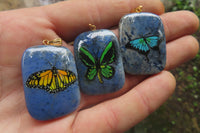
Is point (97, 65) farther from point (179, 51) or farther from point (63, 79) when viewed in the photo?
point (179, 51)

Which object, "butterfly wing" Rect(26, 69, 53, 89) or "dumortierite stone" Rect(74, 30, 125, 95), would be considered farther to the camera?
"dumortierite stone" Rect(74, 30, 125, 95)

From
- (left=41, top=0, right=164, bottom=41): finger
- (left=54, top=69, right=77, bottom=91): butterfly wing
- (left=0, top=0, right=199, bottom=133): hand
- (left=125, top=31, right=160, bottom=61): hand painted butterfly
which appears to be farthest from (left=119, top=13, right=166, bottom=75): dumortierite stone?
(left=54, top=69, right=77, bottom=91): butterfly wing

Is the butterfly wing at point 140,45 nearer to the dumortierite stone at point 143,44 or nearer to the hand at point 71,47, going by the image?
the dumortierite stone at point 143,44

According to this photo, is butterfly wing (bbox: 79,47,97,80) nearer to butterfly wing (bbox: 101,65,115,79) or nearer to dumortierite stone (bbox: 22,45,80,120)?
butterfly wing (bbox: 101,65,115,79)

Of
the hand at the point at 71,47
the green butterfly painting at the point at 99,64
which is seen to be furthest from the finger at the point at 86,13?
the green butterfly painting at the point at 99,64

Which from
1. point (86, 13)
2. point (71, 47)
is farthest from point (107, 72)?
point (86, 13)

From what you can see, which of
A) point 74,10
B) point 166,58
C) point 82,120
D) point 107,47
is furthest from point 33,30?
point 166,58
